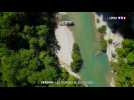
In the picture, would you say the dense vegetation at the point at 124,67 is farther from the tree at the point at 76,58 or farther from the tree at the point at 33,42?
the tree at the point at 33,42

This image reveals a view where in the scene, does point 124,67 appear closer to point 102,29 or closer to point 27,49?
point 102,29

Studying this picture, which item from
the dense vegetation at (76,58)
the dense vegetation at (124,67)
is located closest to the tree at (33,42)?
the dense vegetation at (76,58)

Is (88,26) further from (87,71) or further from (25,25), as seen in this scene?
(25,25)

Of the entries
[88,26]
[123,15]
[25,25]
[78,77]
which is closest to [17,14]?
[25,25]

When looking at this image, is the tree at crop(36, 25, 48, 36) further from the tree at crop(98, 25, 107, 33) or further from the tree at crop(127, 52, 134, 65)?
the tree at crop(127, 52, 134, 65)

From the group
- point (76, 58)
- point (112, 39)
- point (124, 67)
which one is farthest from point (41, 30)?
point (124, 67)
